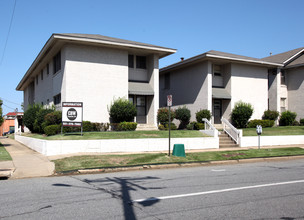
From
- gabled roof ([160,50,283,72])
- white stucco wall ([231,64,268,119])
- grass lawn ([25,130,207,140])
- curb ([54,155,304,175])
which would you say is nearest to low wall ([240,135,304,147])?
grass lawn ([25,130,207,140])

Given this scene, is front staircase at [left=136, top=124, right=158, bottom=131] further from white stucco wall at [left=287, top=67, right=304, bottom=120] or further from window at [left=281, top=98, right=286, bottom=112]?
white stucco wall at [left=287, top=67, right=304, bottom=120]

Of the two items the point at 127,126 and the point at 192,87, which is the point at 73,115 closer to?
the point at 127,126

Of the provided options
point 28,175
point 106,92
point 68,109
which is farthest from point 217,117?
point 28,175

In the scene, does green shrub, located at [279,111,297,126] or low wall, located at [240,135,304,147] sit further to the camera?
green shrub, located at [279,111,297,126]

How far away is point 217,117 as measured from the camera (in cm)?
2886

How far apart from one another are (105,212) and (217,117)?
23.9m

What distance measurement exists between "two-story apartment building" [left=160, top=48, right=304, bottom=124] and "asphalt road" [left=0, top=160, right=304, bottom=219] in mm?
17448

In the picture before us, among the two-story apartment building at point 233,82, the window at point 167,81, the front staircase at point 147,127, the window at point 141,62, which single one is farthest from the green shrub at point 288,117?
the window at point 141,62

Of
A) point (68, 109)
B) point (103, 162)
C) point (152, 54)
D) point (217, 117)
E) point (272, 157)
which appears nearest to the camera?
point (103, 162)

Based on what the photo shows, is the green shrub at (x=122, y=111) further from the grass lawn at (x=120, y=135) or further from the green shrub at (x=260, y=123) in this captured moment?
the green shrub at (x=260, y=123)

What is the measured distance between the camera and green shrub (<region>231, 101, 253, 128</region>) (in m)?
27.0

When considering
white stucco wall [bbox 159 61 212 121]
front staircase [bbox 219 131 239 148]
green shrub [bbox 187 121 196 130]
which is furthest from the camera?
white stucco wall [bbox 159 61 212 121]

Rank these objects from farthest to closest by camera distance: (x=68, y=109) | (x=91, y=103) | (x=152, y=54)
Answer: (x=152, y=54) → (x=91, y=103) → (x=68, y=109)

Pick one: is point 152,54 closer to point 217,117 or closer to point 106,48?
point 106,48
